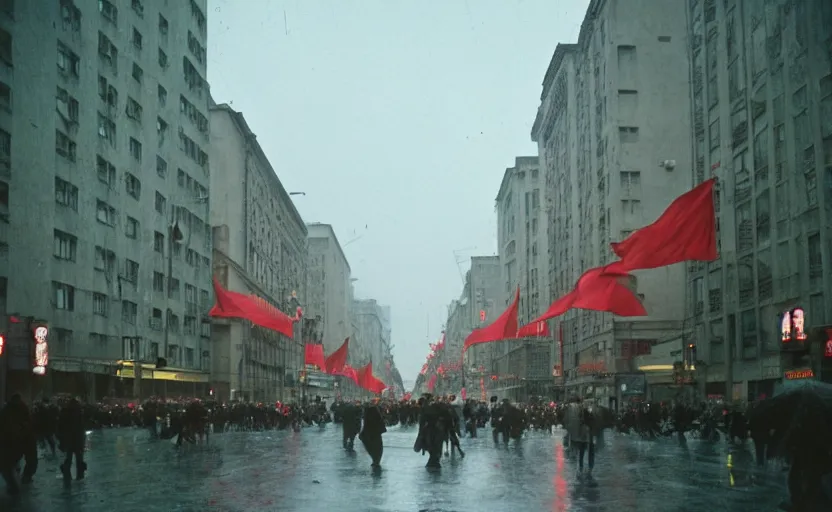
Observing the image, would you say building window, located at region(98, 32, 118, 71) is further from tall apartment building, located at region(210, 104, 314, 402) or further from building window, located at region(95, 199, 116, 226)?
tall apartment building, located at region(210, 104, 314, 402)

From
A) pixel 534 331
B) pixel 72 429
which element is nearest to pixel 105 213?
pixel 72 429

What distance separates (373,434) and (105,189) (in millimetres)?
35512

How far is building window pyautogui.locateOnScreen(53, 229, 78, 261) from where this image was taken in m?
49.1

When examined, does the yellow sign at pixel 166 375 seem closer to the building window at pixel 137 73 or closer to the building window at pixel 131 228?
the building window at pixel 131 228

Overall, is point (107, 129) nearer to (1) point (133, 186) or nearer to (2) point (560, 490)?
(1) point (133, 186)

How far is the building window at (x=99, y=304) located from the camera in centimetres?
5397

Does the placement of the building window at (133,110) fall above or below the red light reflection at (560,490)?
above

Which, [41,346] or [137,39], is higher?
[137,39]

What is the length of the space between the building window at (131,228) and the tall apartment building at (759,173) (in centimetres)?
3159

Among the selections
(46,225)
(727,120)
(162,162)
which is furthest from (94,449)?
(162,162)

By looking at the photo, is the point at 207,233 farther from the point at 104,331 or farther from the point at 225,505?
the point at 225,505

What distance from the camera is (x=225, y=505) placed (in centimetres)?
1557

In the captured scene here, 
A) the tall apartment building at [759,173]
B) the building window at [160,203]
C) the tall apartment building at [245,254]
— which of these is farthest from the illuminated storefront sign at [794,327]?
the tall apartment building at [245,254]

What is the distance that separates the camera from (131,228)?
60969 mm
